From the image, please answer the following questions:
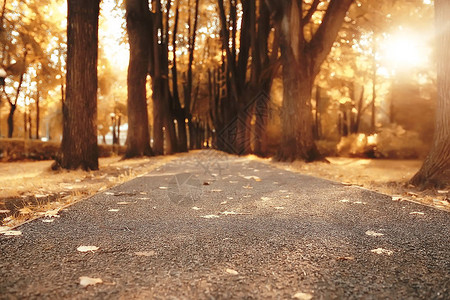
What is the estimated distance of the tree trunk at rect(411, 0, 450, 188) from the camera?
18.4ft

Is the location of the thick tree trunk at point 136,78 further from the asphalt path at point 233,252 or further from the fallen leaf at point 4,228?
the fallen leaf at point 4,228

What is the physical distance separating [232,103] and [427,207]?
19.8m

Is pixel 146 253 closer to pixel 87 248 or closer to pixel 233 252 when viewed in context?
pixel 87 248

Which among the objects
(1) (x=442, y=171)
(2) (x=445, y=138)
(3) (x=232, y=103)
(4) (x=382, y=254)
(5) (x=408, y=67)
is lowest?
(4) (x=382, y=254)

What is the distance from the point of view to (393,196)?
5.30 m

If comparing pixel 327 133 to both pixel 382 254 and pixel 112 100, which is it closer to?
pixel 112 100

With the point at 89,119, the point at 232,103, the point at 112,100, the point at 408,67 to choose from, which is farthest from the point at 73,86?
the point at 112,100

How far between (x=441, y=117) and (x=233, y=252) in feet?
15.1

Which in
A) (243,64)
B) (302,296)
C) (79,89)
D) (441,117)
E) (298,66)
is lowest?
(302,296)

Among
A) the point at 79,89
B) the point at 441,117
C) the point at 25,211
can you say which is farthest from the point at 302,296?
the point at 79,89

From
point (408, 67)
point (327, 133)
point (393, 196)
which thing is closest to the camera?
point (393, 196)

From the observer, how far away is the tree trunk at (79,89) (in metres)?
8.66

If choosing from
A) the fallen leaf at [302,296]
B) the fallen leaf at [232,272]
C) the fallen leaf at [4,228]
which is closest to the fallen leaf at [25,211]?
the fallen leaf at [4,228]

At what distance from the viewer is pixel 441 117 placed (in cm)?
581
